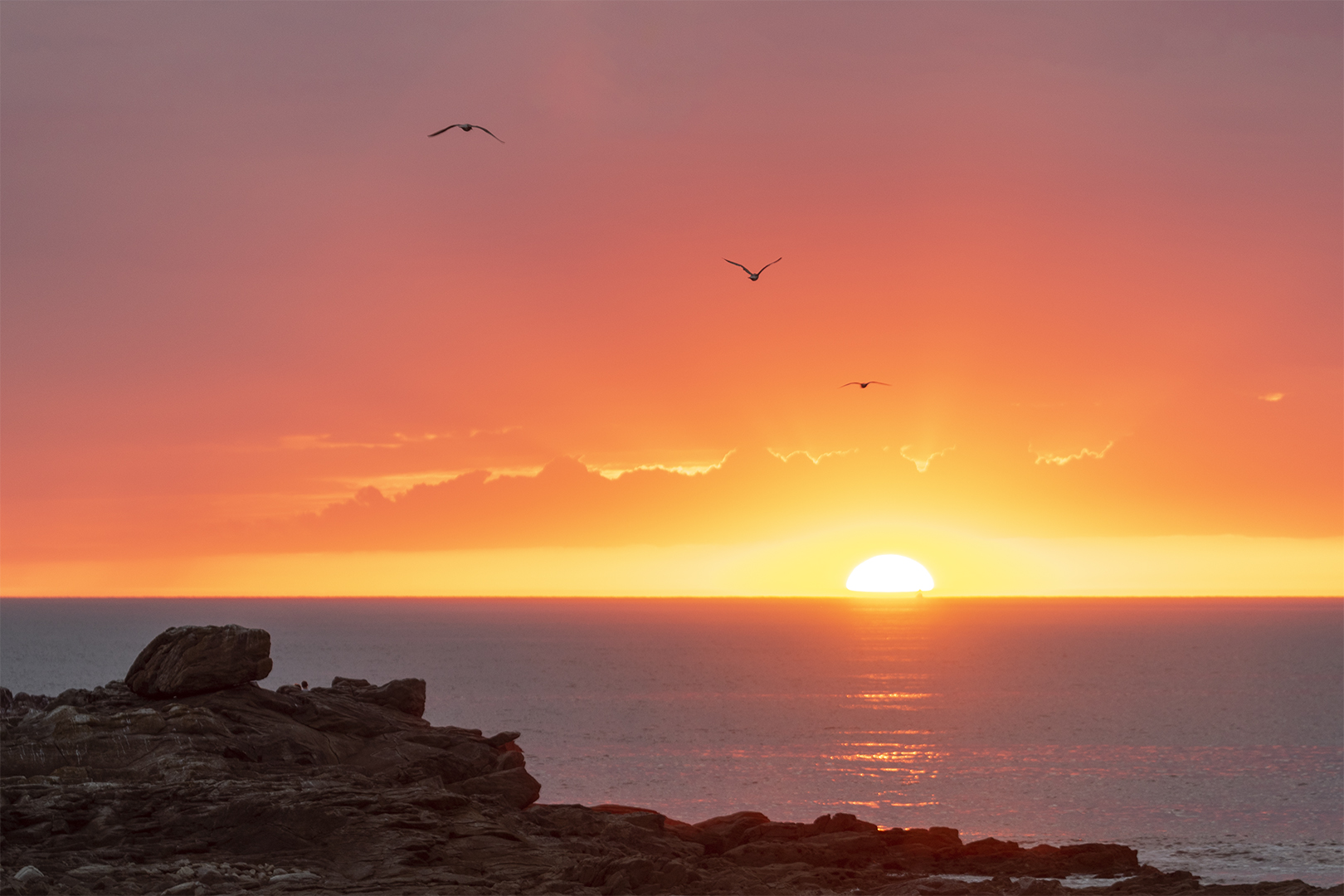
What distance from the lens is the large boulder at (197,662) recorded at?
5147 centimetres

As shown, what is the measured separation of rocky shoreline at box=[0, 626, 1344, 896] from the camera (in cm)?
4025

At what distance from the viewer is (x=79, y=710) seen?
48875 millimetres

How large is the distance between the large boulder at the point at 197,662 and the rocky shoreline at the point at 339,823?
79 millimetres

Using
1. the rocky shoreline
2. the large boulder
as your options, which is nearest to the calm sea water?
the rocky shoreline

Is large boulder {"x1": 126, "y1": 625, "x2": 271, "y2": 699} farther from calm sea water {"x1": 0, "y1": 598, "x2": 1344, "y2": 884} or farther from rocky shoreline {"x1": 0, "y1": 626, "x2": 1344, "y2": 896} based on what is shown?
calm sea water {"x1": 0, "y1": 598, "x2": 1344, "y2": 884}

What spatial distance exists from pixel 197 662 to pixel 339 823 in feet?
41.7

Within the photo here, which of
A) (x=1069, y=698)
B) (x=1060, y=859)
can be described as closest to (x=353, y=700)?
(x=1060, y=859)

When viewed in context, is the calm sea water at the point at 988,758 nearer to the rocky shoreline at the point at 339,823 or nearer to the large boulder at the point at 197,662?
the rocky shoreline at the point at 339,823

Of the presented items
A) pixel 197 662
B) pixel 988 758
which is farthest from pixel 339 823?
pixel 988 758

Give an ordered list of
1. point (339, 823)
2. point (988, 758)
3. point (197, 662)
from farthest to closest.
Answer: point (988, 758) → point (197, 662) → point (339, 823)

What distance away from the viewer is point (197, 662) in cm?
5191

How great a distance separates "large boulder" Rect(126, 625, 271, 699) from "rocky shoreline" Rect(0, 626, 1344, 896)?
0.08m

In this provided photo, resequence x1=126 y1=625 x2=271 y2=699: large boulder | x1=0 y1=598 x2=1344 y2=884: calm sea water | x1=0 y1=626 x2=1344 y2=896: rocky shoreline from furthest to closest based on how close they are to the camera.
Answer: x1=0 y1=598 x2=1344 y2=884: calm sea water
x1=126 y1=625 x2=271 y2=699: large boulder
x1=0 y1=626 x2=1344 y2=896: rocky shoreline

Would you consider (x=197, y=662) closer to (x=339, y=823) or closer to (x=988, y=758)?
(x=339, y=823)
